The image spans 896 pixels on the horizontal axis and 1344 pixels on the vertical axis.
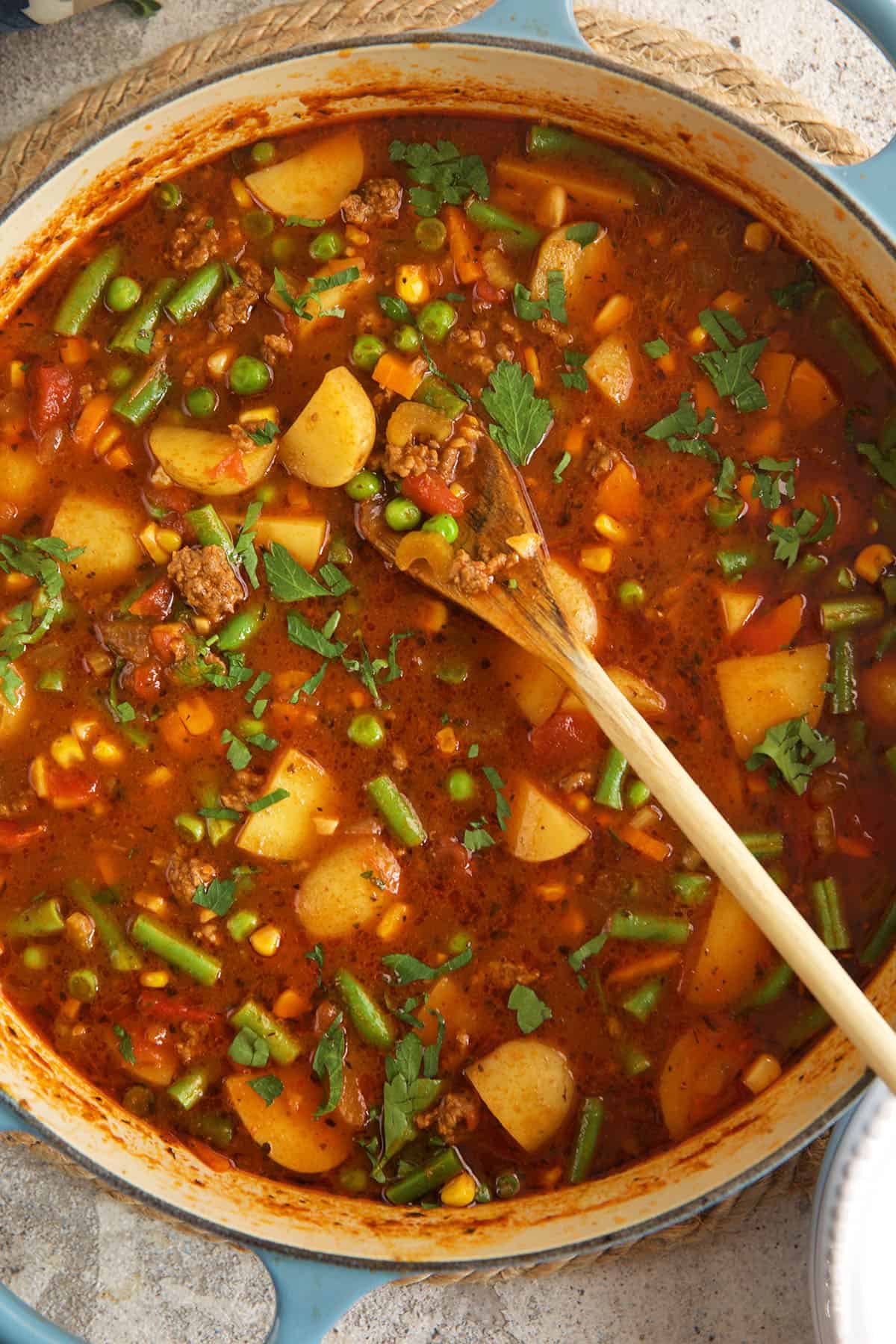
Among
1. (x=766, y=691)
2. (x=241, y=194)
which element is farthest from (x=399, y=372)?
(x=766, y=691)

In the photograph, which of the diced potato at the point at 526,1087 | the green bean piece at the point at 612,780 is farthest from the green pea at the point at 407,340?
the diced potato at the point at 526,1087

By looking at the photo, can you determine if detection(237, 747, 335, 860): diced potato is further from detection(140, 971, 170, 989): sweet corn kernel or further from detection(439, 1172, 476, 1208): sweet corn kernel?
detection(439, 1172, 476, 1208): sweet corn kernel

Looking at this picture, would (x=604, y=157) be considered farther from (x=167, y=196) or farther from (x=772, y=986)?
(x=772, y=986)

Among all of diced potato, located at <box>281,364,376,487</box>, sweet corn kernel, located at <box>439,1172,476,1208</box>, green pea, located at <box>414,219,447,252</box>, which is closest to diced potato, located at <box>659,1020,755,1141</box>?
sweet corn kernel, located at <box>439,1172,476,1208</box>

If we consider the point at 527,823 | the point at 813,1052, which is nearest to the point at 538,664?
the point at 527,823

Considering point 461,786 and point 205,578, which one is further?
point 461,786

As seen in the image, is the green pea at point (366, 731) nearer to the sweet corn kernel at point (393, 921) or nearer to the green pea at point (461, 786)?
the green pea at point (461, 786)

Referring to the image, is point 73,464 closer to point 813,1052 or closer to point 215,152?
point 215,152
